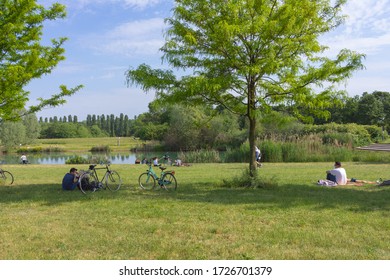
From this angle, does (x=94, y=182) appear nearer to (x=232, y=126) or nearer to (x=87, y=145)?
(x=232, y=126)

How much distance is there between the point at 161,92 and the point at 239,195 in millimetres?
3825

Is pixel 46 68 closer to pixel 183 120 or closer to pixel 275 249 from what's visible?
pixel 275 249

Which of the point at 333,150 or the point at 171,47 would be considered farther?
the point at 333,150

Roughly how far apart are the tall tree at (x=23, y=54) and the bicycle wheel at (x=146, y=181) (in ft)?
12.4

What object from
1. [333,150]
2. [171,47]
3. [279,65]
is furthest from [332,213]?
[333,150]

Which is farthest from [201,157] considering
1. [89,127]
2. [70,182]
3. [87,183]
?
[89,127]

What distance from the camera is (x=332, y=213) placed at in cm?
788

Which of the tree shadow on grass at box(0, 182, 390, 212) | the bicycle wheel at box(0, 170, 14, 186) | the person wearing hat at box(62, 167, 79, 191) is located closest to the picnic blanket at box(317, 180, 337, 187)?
the tree shadow on grass at box(0, 182, 390, 212)

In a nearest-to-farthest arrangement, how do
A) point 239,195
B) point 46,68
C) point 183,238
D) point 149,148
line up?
point 183,238
point 239,195
point 46,68
point 149,148

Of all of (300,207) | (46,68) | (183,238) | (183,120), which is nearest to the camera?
(183,238)

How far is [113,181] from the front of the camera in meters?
12.0

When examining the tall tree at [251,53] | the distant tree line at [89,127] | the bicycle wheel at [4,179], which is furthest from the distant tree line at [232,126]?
the distant tree line at [89,127]

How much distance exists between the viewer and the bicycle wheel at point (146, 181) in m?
12.1

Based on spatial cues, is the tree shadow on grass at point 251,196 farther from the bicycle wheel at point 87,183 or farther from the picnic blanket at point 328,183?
the picnic blanket at point 328,183
